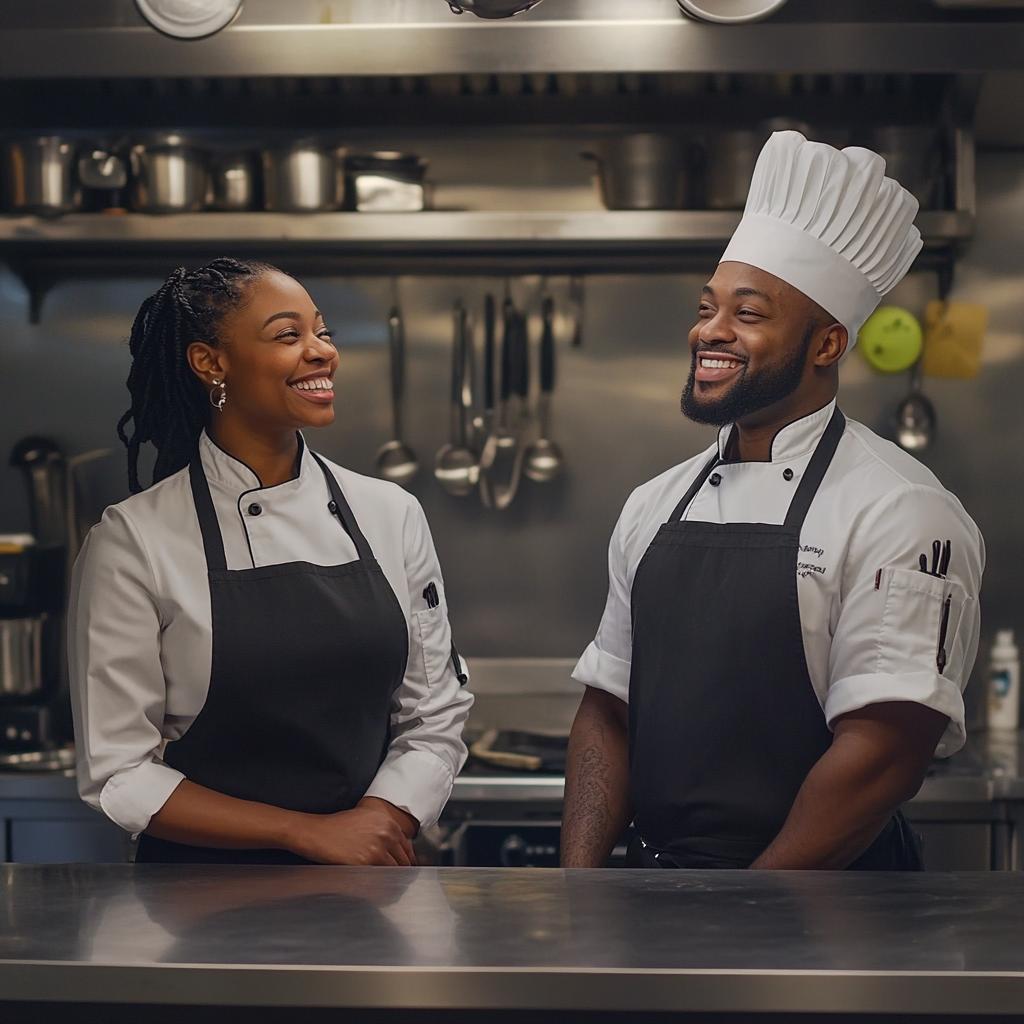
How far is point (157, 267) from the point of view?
10.1 ft

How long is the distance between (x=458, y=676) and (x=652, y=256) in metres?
1.59

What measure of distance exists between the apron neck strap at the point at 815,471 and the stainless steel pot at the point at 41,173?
186 centimetres

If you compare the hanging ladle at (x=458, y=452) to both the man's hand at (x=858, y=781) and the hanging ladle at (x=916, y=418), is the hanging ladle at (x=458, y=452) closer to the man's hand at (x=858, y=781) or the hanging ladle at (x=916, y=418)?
the hanging ladle at (x=916, y=418)

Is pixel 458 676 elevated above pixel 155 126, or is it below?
below

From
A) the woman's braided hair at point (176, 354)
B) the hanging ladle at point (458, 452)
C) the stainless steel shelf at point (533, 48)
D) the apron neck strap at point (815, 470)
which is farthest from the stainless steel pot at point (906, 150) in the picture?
the woman's braided hair at point (176, 354)

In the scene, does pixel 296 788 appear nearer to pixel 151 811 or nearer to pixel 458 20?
pixel 151 811

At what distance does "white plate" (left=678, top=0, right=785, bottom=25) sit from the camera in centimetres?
160

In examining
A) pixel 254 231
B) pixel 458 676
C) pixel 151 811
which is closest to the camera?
pixel 151 811

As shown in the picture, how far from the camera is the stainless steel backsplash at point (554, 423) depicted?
3006 millimetres

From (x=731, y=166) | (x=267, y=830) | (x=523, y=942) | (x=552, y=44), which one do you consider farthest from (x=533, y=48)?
(x=523, y=942)

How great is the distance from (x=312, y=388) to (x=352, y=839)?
1.83ft

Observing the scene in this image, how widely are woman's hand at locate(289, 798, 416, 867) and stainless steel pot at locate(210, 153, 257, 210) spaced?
1.63 metres

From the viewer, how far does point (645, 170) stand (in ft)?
8.68

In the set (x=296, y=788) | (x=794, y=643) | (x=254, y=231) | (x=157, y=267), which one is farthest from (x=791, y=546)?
(x=157, y=267)
